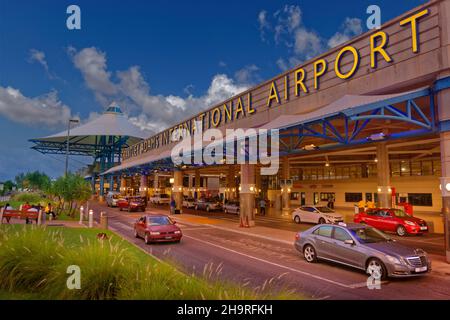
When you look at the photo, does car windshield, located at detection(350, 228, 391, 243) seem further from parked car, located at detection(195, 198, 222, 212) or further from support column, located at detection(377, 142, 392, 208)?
parked car, located at detection(195, 198, 222, 212)

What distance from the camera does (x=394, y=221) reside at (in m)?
19.8

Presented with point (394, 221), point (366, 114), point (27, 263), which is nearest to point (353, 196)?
point (394, 221)

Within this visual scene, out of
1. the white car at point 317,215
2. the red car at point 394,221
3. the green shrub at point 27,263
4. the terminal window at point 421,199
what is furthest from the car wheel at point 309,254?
the terminal window at point 421,199

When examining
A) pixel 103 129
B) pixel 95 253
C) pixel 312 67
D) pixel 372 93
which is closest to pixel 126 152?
pixel 103 129

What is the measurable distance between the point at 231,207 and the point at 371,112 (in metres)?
23.7

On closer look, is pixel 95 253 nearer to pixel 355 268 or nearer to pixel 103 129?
pixel 355 268

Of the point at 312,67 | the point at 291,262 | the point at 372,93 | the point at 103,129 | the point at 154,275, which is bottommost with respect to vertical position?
the point at 291,262

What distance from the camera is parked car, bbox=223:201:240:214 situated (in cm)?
3622

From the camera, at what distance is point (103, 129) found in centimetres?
8719

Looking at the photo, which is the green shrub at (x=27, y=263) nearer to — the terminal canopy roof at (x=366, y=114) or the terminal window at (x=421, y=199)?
the terminal canopy roof at (x=366, y=114)

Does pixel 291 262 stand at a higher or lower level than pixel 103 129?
lower

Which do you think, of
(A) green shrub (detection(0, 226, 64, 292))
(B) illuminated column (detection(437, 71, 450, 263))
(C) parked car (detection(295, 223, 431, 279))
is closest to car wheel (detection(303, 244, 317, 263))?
(C) parked car (detection(295, 223, 431, 279))
